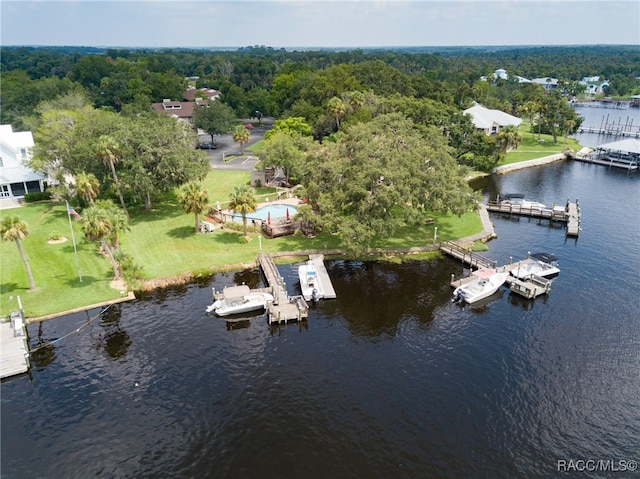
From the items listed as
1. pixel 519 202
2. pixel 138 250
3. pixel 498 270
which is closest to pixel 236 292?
pixel 138 250

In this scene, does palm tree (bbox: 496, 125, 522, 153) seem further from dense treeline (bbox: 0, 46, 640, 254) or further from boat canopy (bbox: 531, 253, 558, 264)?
boat canopy (bbox: 531, 253, 558, 264)

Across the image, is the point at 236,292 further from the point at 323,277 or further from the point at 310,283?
the point at 323,277

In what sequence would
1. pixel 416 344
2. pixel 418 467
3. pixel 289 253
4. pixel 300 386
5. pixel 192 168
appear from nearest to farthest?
pixel 418 467, pixel 300 386, pixel 416 344, pixel 289 253, pixel 192 168

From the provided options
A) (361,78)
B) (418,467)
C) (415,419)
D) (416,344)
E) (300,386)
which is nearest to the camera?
(418,467)

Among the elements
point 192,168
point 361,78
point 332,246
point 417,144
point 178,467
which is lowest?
point 178,467

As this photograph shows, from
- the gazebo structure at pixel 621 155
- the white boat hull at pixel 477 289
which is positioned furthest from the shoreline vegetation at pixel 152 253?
the gazebo structure at pixel 621 155

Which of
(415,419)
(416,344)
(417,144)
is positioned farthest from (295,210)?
(415,419)

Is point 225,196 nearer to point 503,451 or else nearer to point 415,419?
point 415,419

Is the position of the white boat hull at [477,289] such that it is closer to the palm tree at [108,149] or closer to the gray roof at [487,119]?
the palm tree at [108,149]
